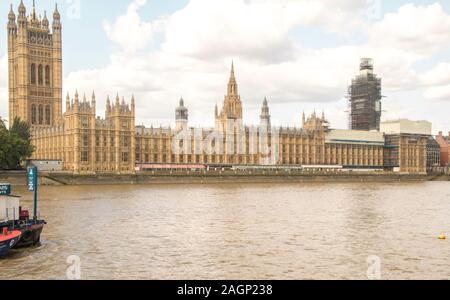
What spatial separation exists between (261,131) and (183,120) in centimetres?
2490

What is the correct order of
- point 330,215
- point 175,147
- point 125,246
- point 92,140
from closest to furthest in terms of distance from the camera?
1. point 125,246
2. point 330,215
3. point 92,140
4. point 175,147

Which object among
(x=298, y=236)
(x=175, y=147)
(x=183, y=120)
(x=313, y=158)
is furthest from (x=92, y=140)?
(x=298, y=236)

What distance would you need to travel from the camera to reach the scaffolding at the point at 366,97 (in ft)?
573

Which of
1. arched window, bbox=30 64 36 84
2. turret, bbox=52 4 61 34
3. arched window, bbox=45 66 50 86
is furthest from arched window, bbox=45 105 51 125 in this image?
turret, bbox=52 4 61 34

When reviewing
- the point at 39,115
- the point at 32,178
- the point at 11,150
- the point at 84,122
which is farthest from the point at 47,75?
the point at 32,178

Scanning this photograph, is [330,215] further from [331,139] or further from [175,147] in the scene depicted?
[331,139]

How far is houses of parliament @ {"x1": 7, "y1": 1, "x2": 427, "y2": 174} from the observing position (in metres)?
114

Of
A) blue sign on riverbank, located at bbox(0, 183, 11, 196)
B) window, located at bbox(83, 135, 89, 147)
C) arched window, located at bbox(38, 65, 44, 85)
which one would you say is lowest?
blue sign on riverbank, located at bbox(0, 183, 11, 196)

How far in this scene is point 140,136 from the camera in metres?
124

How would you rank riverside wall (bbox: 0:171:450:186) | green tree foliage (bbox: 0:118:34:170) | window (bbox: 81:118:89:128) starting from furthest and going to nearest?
1. window (bbox: 81:118:89:128)
2. riverside wall (bbox: 0:171:450:186)
3. green tree foliage (bbox: 0:118:34:170)

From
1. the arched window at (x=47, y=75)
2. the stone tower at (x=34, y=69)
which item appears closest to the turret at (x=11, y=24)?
the stone tower at (x=34, y=69)

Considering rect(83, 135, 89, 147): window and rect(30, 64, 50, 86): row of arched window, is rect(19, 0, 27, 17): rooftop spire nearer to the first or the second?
rect(30, 64, 50, 86): row of arched window

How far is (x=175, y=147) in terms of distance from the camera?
130 m

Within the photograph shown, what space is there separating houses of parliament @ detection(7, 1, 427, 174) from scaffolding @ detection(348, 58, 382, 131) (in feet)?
26.9
